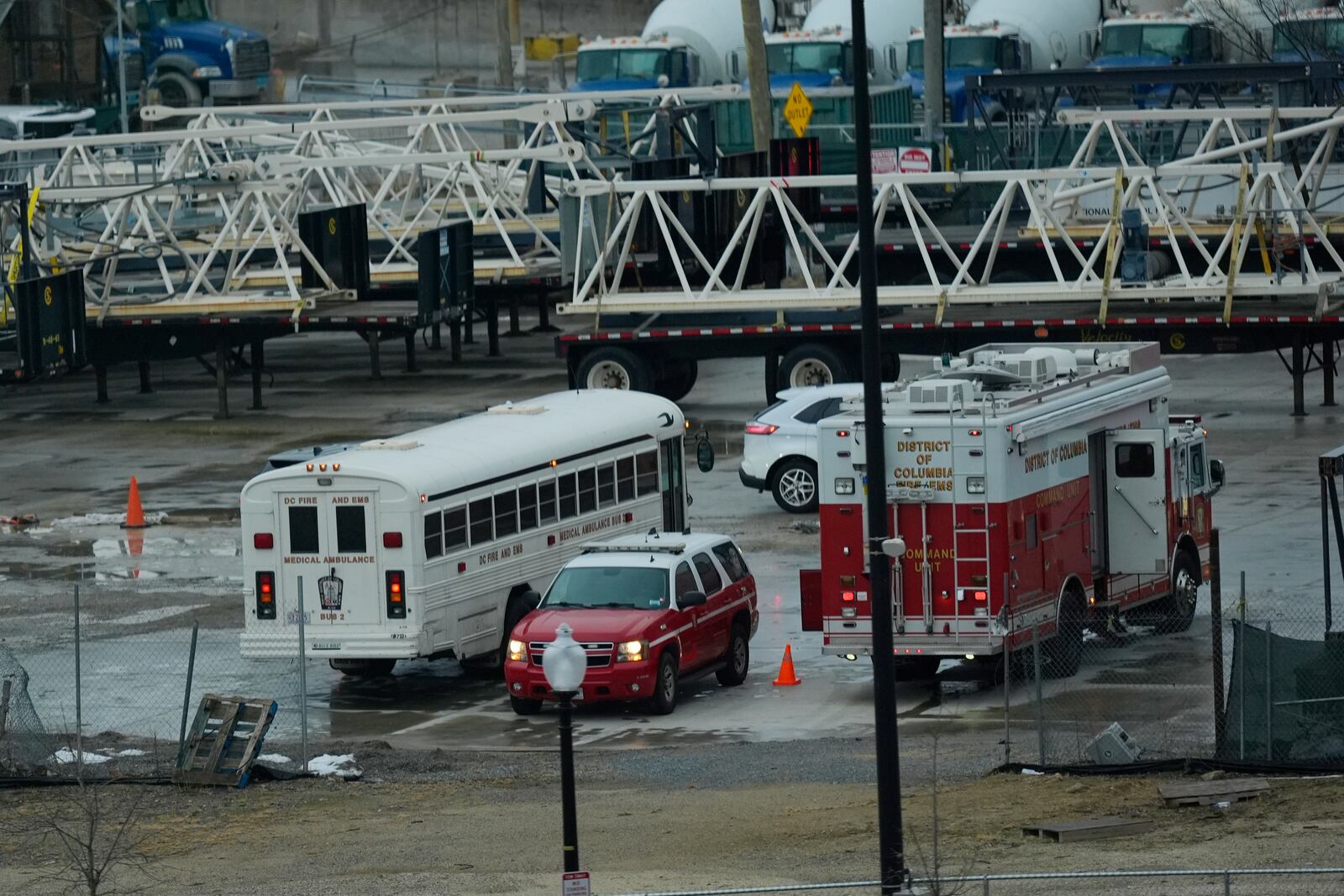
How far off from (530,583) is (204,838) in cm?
650

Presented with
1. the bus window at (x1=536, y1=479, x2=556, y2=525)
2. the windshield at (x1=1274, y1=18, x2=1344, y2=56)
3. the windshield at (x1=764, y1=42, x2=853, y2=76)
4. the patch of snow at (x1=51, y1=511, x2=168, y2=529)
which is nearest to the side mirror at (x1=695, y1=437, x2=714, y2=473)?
the bus window at (x1=536, y1=479, x2=556, y2=525)

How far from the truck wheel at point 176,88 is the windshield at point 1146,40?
2467 centimetres

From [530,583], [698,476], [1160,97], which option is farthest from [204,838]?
[1160,97]

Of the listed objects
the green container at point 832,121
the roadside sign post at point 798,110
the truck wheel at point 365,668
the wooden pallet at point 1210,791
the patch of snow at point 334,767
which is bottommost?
the truck wheel at point 365,668

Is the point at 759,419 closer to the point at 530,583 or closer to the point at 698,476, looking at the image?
the point at 698,476

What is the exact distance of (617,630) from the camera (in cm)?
1989

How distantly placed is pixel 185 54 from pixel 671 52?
15.4 metres

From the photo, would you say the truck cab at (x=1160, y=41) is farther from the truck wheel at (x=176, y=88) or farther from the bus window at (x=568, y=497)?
the bus window at (x=568, y=497)

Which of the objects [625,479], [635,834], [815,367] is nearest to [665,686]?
[635,834]

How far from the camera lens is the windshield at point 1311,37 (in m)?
48.5

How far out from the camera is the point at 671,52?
194ft

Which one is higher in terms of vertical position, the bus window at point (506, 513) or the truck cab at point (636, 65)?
the truck cab at point (636, 65)

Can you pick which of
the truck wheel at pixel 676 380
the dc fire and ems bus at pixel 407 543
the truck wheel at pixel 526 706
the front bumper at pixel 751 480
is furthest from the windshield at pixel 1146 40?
the truck wheel at pixel 526 706

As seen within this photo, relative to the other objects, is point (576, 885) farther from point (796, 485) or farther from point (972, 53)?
point (972, 53)
